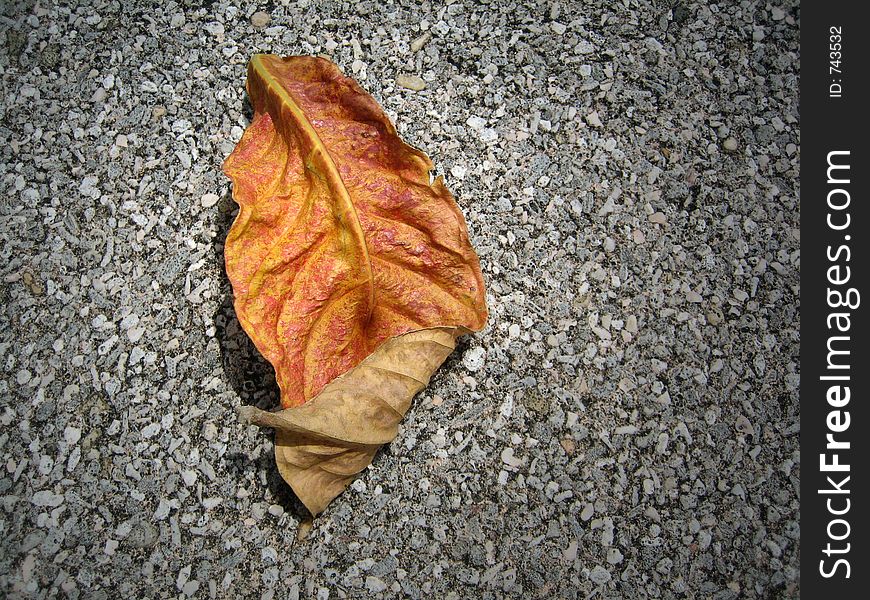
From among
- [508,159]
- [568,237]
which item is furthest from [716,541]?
[508,159]

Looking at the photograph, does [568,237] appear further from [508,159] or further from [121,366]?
[121,366]

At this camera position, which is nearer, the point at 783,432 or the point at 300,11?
the point at 783,432

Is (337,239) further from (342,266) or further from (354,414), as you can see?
(354,414)

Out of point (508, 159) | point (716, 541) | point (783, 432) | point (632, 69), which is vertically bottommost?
point (716, 541)

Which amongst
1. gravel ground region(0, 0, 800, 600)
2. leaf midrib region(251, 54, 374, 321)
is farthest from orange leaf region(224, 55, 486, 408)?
gravel ground region(0, 0, 800, 600)

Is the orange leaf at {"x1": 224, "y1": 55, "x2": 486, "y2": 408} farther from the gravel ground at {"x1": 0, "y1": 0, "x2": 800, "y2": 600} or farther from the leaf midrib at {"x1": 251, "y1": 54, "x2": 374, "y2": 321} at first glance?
the gravel ground at {"x1": 0, "y1": 0, "x2": 800, "y2": 600}

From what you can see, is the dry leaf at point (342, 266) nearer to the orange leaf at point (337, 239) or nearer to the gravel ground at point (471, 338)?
the orange leaf at point (337, 239)
